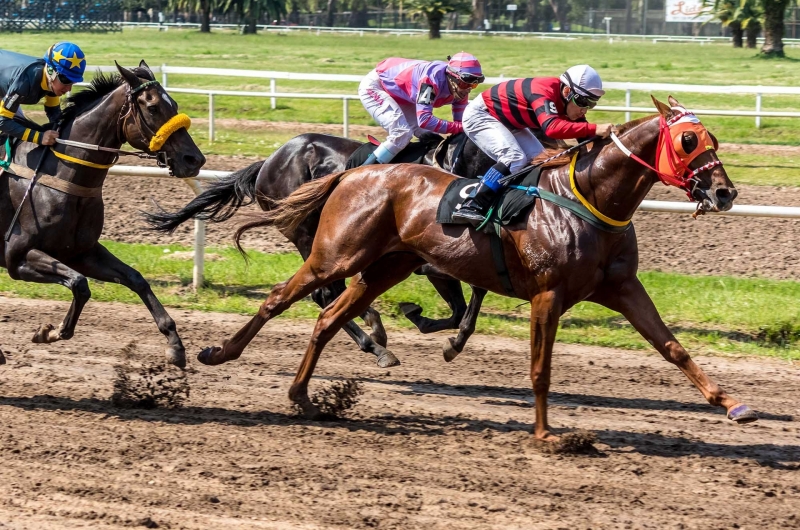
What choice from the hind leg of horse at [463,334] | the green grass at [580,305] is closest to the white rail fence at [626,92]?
the green grass at [580,305]

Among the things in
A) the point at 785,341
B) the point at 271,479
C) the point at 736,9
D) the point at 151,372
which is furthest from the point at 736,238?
the point at 736,9

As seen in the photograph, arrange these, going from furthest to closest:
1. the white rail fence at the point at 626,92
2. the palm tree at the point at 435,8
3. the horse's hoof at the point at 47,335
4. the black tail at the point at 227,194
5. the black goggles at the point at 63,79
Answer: the palm tree at the point at 435,8 → the white rail fence at the point at 626,92 → the black tail at the point at 227,194 → the horse's hoof at the point at 47,335 → the black goggles at the point at 63,79

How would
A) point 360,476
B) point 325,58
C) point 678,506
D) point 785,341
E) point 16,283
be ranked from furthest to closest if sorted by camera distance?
point 325,58, point 16,283, point 785,341, point 360,476, point 678,506

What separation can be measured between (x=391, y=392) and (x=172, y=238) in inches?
187

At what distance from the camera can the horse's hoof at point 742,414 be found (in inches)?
196

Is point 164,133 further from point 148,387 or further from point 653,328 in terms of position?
point 653,328

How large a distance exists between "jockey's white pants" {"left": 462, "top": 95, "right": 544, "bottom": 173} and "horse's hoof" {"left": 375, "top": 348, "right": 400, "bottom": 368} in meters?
1.57

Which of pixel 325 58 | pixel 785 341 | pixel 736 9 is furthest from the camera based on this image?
pixel 736 9

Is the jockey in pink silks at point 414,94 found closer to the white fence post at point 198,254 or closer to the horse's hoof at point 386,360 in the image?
the horse's hoof at point 386,360

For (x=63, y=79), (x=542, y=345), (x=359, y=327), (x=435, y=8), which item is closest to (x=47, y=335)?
(x=63, y=79)

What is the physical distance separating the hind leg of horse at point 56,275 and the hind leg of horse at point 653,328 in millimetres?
2830

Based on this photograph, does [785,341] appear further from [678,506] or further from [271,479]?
[271,479]

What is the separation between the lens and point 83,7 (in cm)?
4950

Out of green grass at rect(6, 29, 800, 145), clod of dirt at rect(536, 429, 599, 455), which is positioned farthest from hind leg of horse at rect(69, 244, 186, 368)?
green grass at rect(6, 29, 800, 145)
